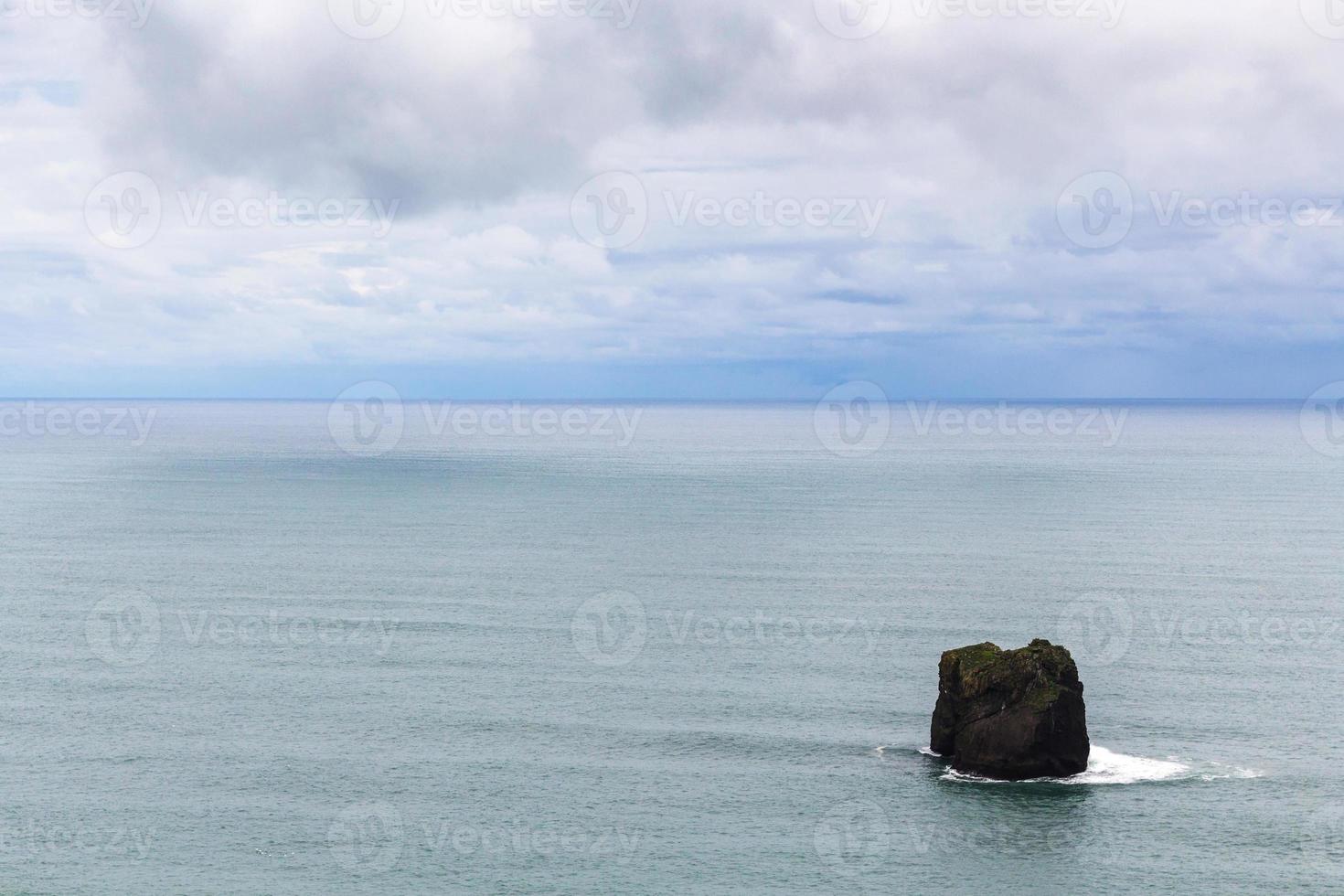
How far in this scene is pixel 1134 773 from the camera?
69438 millimetres

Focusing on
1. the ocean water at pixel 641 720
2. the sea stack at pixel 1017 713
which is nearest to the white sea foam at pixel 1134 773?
the ocean water at pixel 641 720

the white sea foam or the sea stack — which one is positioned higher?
the sea stack

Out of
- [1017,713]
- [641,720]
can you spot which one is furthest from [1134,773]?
[641,720]

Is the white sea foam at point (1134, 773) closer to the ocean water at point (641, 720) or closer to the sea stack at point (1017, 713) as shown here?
the ocean water at point (641, 720)

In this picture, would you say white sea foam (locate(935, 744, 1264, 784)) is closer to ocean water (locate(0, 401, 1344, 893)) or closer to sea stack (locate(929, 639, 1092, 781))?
ocean water (locate(0, 401, 1344, 893))

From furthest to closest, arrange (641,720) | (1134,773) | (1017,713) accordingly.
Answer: (641,720), (1017,713), (1134,773)

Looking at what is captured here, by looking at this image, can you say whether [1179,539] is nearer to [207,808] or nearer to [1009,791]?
[1009,791]

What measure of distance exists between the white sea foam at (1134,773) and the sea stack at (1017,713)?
0.62 metres

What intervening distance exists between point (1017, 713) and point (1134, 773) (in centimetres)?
695

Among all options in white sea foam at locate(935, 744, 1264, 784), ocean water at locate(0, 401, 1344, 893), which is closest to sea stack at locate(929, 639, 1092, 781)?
white sea foam at locate(935, 744, 1264, 784)

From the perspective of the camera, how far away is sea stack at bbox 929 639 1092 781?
6875 centimetres

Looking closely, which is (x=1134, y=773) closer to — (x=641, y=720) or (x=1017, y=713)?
(x=1017, y=713)

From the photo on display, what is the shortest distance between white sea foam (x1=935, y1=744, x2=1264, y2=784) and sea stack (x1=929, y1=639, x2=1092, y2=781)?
620 mm

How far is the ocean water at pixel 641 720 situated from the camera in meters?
58.9
